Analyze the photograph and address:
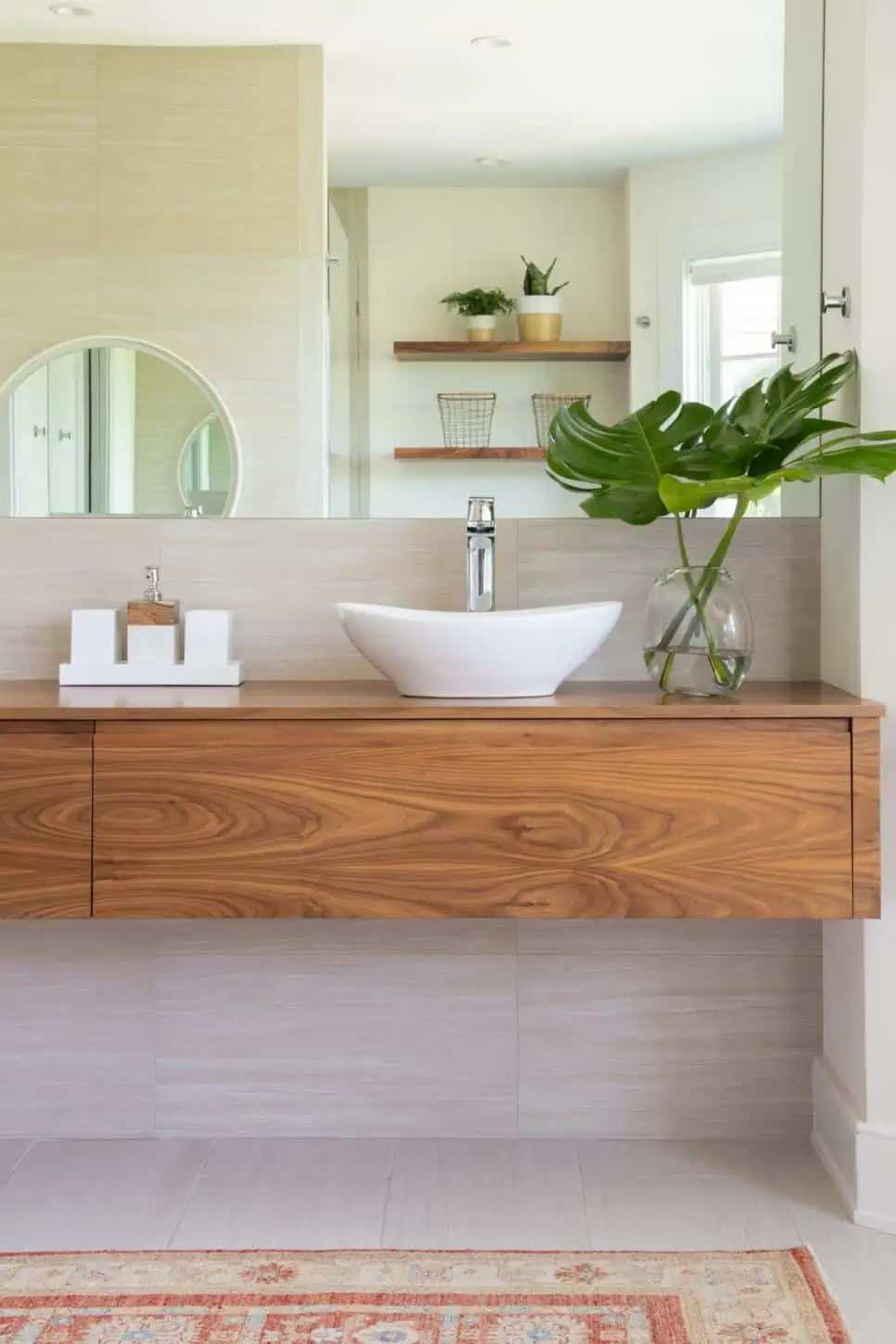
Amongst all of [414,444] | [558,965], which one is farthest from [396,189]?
[558,965]

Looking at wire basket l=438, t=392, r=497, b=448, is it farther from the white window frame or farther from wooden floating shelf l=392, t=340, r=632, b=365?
the white window frame

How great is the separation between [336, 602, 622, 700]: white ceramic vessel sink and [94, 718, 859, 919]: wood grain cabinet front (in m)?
0.10

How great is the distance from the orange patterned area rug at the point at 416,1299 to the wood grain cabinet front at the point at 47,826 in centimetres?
53

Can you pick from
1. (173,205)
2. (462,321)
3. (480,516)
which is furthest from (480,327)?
(173,205)

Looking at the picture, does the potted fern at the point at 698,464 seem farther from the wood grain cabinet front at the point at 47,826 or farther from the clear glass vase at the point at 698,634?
the wood grain cabinet front at the point at 47,826

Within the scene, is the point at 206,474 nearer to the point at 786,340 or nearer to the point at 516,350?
the point at 516,350

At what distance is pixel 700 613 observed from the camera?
6.99 feet

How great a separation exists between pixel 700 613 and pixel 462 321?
2.35ft

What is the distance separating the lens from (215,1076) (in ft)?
8.14

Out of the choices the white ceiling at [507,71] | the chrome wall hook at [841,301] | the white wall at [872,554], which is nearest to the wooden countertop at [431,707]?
the white wall at [872,554]

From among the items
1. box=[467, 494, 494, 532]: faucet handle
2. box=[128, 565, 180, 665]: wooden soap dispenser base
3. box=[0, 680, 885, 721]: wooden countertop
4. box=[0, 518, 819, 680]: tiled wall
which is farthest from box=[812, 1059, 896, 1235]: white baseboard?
box=[128, 565, 180, 665]: wooden soap dispenser base

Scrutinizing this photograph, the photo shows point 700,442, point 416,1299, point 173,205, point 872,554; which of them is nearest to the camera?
point 416,1299

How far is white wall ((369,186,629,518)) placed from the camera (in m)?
2.43

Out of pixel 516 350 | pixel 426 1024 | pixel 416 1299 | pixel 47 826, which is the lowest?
pixel 416 1299
